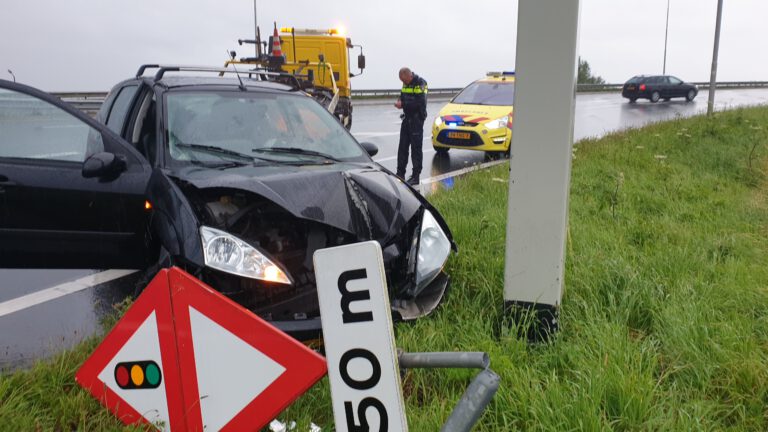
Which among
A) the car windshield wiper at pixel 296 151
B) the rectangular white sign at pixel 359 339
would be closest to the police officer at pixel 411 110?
the car windshield wiper at pixel 296 151

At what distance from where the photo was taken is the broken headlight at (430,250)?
3235mm

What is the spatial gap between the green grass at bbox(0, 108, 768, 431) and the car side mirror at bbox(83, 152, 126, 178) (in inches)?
42.0

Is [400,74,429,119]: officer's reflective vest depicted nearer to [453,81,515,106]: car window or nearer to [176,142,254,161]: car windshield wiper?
[453,81,515,106]: car window

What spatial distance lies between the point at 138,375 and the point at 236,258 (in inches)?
30.5

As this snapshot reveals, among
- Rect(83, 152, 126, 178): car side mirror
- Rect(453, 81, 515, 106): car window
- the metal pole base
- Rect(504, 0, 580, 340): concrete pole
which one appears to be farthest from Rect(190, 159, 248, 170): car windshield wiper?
Rect(453, 81, 515, 106): car window

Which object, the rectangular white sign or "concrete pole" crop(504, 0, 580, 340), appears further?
"concrete pole" crop(504, 0, 580, 340)

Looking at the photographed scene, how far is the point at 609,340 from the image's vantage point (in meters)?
2.87

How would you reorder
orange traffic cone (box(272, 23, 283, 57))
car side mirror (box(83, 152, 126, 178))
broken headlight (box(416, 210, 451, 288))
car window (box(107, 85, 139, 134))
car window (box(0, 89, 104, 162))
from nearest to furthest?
broken headlight (box(416, 210, 451, 288))
car side mirror (box(83, 152, 126, 178))
car window (box(0, 89, 104, 162))
car window (box(107, 85, 139, 134))
orange traffic cone (box(272, 23, 283, 57))

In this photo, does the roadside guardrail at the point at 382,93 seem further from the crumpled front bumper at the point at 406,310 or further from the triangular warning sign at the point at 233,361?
the triangular warning sign at the point at 233,361

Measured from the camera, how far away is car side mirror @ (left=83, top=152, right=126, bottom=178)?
351 cm

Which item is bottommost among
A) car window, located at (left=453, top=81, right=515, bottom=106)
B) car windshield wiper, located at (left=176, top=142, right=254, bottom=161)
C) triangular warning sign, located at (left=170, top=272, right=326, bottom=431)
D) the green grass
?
the green grass

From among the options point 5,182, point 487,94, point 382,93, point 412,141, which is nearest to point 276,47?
point 487,94

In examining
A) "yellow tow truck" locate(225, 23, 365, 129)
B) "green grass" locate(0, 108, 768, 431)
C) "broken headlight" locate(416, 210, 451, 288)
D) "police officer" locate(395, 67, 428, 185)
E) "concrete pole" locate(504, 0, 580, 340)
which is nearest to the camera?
"green grass" locate(0, 108, 768, 431)

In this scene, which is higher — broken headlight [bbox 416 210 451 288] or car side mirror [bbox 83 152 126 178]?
car side mirror [bbox 83 152 126 178]
